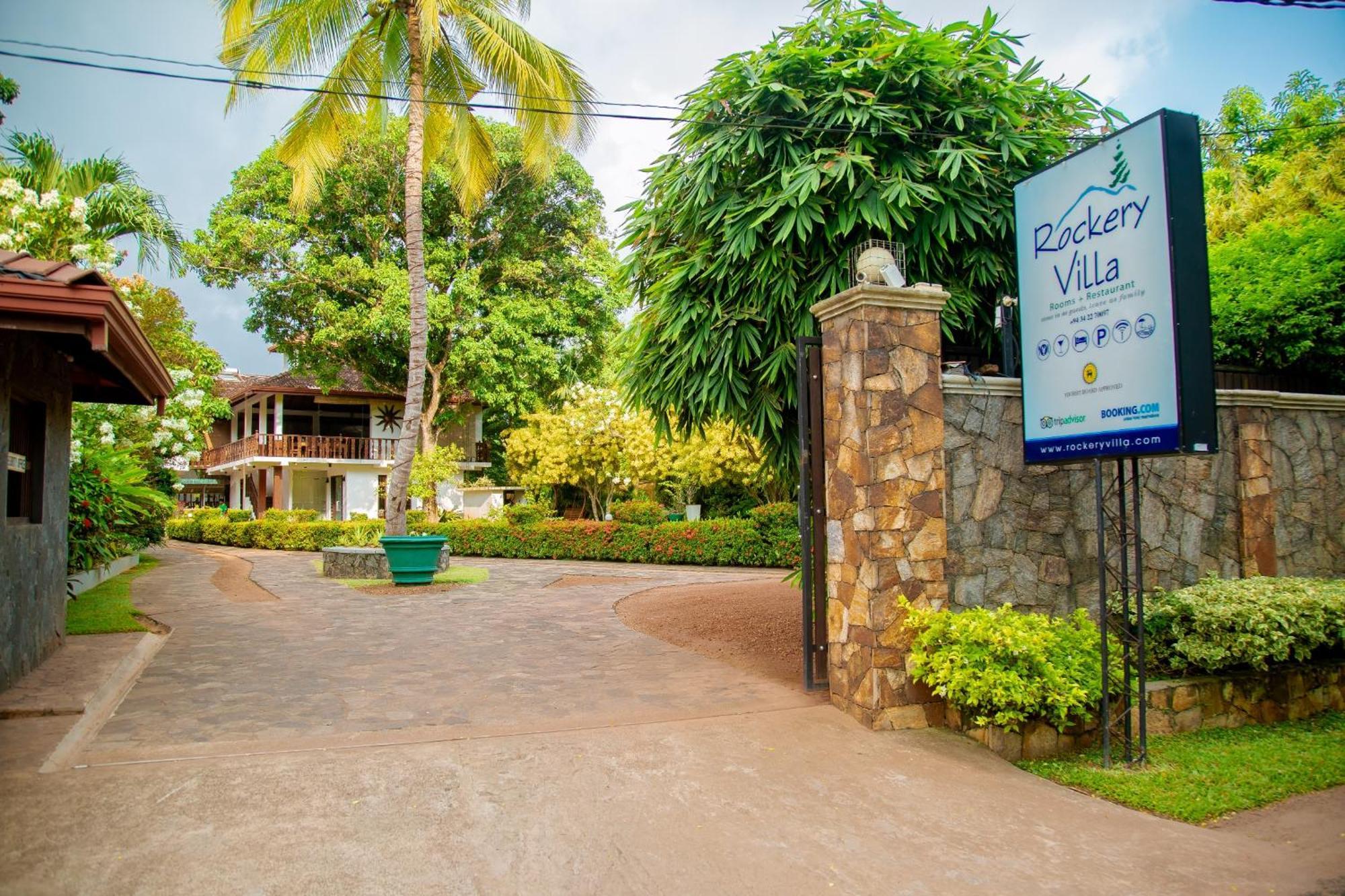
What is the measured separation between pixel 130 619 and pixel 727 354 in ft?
24.9

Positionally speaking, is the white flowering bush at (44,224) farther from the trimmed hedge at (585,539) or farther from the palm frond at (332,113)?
the trimmed hedge at (585,539)

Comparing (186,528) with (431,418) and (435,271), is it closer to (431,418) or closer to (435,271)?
(431,418)

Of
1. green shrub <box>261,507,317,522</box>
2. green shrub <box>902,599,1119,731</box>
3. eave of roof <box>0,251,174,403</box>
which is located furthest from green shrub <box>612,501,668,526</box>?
eave of roof <box>0,251,174,403</box>

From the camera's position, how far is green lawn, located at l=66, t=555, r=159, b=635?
8.83 metres

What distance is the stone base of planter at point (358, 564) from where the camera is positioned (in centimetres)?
1554

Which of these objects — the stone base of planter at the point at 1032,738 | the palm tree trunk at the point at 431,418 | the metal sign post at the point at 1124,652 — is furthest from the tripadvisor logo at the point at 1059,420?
the palm tree trunk at the point at 431,418

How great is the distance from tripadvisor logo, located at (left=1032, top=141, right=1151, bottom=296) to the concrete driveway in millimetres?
3076

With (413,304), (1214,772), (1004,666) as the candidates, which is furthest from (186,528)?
(1214,772)

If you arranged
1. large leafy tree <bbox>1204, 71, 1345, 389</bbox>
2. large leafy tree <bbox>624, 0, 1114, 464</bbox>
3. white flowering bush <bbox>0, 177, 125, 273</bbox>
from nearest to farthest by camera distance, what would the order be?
large leafy tree <bbox>624, 0, 1114, 464</bbox>, large leafy tree <bbox>1204, 71, 1345, 389</bbox>, white flowering bush <bbox>0, 177, 125, 273</bbox>

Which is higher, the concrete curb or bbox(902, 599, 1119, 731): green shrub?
bbox(902, 599, 1119, 731): green shrub

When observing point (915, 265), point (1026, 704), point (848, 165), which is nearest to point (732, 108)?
point (848, 165)

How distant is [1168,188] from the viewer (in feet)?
15.6

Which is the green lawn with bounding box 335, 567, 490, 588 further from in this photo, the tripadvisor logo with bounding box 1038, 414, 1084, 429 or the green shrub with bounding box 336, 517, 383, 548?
the tripadvisor logo with bounding box 1038, 414, 1084, 429

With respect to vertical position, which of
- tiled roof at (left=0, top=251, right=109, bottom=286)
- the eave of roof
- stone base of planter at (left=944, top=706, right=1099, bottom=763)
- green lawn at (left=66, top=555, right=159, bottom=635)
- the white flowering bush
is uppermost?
the white flowering bush
